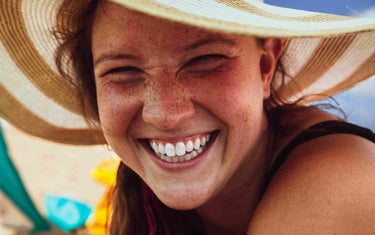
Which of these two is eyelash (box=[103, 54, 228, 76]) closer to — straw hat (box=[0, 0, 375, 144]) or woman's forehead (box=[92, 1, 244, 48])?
woman's forehead (box=[92, 1, 244, 48])

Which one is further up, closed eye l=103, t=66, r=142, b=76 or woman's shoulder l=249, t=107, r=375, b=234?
closed eye l=103, t=66, r=142, b=76

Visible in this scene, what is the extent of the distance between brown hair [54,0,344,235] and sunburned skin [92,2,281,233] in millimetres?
291

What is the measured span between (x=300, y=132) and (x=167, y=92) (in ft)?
1.93

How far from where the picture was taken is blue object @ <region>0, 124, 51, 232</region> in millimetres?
3330

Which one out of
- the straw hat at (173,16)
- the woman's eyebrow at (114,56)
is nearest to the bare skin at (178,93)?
the woman's eyebrow at (114,56)

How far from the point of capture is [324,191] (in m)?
1.08

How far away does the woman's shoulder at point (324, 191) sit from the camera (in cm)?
101

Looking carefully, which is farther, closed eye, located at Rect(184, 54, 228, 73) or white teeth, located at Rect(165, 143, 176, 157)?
white teeth, located at Rect(165, 143, 176, 157)

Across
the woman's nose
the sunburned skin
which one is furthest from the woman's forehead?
the woman's nose

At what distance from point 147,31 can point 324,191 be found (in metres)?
0.62

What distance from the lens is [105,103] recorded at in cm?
125

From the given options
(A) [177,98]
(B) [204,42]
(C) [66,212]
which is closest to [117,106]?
(A) [177,98]

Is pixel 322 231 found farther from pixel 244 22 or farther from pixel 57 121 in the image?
pixel 57 121

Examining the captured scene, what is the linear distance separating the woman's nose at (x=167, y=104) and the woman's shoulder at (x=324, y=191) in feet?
1.24
